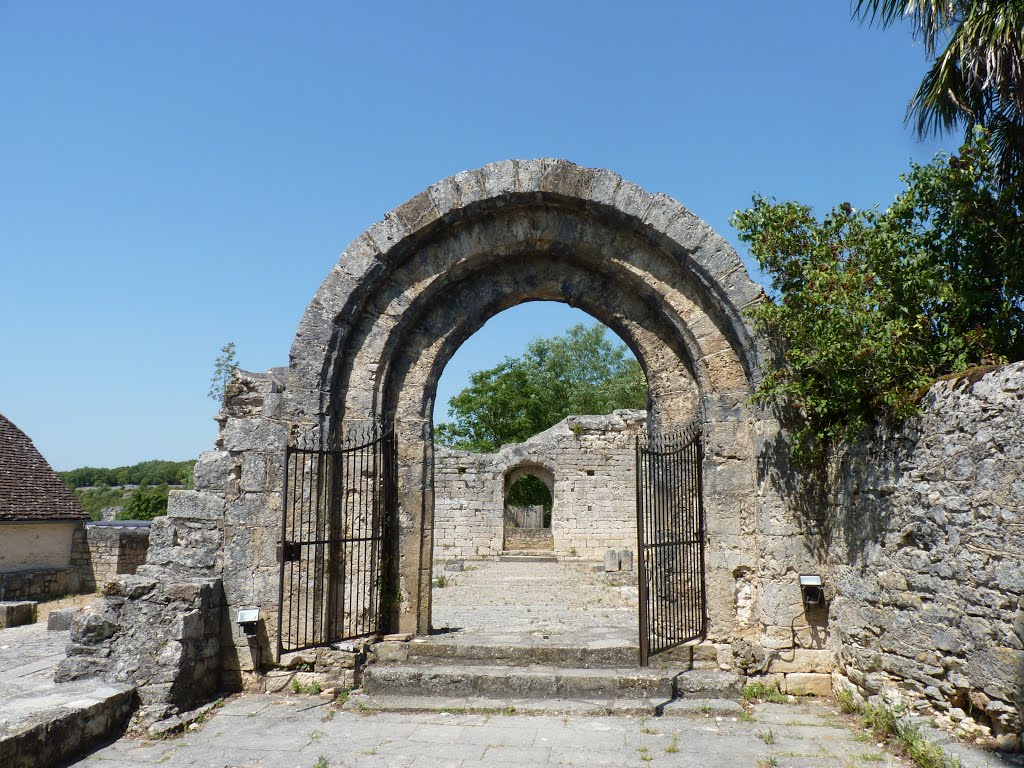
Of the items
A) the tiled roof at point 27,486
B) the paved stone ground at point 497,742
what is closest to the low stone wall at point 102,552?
the tiled roof at point 27,486

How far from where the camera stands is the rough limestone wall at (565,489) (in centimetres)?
1930

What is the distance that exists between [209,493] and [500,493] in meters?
13.4

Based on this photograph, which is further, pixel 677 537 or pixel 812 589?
pixel 677 537

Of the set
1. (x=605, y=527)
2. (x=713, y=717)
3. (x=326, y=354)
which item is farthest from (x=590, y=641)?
(x=605, y=527)

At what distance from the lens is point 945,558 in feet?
15.1

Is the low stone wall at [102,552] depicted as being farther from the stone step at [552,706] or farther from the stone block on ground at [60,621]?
the stone step at [552,706]

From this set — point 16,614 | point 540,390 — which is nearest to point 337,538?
point 16,614

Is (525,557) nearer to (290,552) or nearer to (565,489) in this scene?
A: (565,489)

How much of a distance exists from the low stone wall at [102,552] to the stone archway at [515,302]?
410 inches

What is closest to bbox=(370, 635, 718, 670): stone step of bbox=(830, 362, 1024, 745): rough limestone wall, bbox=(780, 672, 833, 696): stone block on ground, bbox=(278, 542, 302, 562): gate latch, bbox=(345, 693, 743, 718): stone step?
bbox=(345, 693, 743, 718): stone step

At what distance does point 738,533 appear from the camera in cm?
641

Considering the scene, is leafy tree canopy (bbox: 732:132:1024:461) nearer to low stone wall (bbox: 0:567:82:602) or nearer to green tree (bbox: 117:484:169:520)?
low stone wall (bbox: 0:567:82:602)

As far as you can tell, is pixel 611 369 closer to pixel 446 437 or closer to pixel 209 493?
pixel 446 437

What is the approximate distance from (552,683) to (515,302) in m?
3.57
